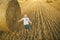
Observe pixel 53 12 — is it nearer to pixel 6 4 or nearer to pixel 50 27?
pixel 50 27

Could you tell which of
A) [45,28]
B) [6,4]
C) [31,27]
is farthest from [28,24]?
[6,4]

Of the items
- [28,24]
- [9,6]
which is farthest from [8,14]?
[28,24]

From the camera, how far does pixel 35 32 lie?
412 centimetres

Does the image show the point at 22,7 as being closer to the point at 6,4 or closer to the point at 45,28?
the point at 6,4

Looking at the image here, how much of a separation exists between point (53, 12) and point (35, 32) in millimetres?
574

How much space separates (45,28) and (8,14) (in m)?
0.85

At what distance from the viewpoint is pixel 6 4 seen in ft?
13.6

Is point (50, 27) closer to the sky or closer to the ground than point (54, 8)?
closer to the ground

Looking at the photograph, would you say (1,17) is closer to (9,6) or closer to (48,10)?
(9,6)

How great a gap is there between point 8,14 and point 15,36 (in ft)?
1.64

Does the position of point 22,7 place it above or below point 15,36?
above

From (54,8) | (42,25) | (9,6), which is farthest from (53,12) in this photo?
(9,6)

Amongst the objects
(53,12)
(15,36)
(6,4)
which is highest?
(6,4)

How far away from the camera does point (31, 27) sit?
4172 mm
